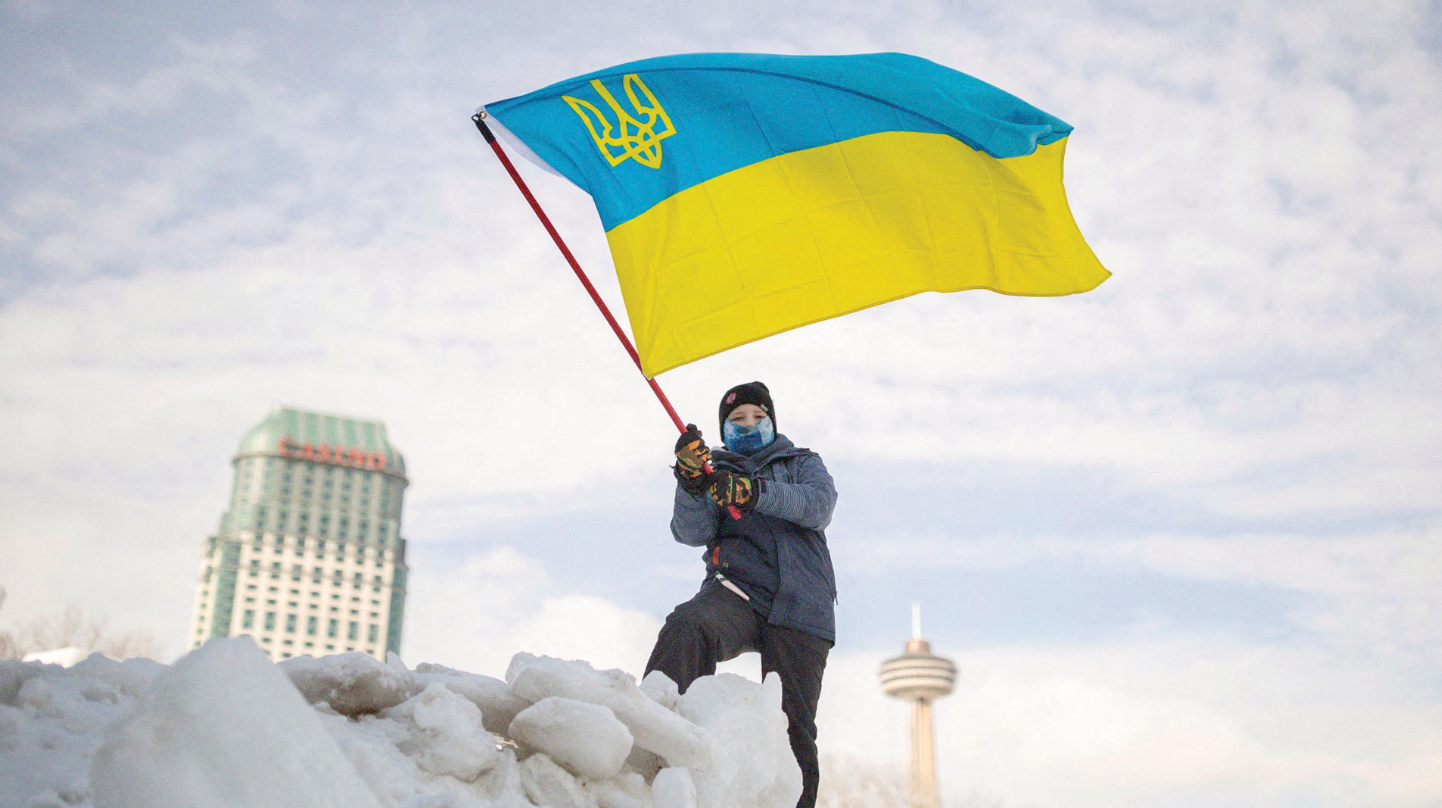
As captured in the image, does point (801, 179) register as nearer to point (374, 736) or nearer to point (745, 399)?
point (745, 399)

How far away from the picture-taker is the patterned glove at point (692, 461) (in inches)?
168

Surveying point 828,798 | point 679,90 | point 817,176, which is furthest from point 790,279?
point 828,798

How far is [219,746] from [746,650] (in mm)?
2654

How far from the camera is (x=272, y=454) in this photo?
116625 millimetres

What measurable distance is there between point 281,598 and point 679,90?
4763 inches

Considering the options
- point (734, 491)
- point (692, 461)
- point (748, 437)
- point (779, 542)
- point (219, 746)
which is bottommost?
point (219, 746)

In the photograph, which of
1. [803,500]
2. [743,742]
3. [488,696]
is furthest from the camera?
[803,500]

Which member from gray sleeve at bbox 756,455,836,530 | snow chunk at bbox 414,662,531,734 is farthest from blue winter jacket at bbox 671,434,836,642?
snow chunk at bbox 414,662,531,734

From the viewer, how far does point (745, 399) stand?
4.86 m

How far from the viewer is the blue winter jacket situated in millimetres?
4328

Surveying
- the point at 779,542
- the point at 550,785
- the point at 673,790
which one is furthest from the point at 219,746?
the point at 779,542

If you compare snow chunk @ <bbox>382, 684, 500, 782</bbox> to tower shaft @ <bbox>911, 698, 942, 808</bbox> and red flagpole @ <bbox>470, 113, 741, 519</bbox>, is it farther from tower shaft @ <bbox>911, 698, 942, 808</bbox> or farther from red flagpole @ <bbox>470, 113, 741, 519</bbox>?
tower shaft @ <bbox>911, 698, 942, 808</bbox>

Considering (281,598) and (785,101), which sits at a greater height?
(281,598)

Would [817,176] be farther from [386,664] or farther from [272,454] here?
[272,454]
